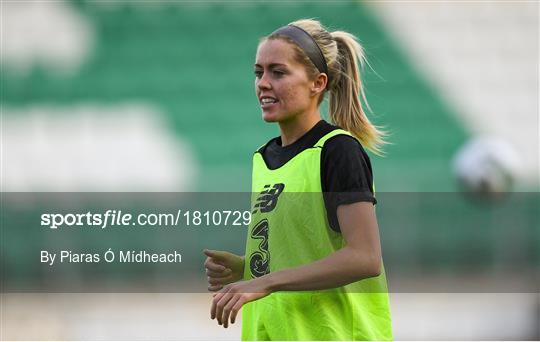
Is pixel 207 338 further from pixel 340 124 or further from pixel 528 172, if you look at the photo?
pixel 340 124

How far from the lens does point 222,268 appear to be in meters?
2.43

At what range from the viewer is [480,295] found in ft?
22.3

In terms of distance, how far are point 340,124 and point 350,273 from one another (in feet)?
1.86

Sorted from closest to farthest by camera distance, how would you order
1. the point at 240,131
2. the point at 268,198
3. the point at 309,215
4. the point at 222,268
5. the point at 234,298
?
the point at 234,298 → the point at 309,215 → the point at 268,198 → the point at 222,268 → the point at 240,131

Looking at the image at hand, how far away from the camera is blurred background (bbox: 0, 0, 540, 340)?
6027 millimetres

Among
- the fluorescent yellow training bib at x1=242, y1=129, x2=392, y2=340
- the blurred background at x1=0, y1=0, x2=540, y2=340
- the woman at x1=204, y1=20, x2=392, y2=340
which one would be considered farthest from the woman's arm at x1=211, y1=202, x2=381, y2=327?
the blurred background at x1=0, y1=0, x2=540, y2=340

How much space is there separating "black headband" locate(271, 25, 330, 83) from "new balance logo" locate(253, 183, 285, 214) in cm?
33

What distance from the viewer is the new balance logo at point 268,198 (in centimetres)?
226

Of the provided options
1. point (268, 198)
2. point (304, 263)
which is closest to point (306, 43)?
point (268, 198)

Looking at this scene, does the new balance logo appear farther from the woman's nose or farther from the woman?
the woman's nose

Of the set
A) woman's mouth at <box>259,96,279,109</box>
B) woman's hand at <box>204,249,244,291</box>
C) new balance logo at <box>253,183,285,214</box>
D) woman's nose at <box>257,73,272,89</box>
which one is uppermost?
woman's nose at <box>257,73,272,89</box>

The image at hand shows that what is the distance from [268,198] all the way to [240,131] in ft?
14.1

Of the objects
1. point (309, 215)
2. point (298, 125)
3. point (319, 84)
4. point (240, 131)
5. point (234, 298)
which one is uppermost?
point (240, 131)

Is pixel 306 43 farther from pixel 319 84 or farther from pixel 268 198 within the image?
pixel 268 198
